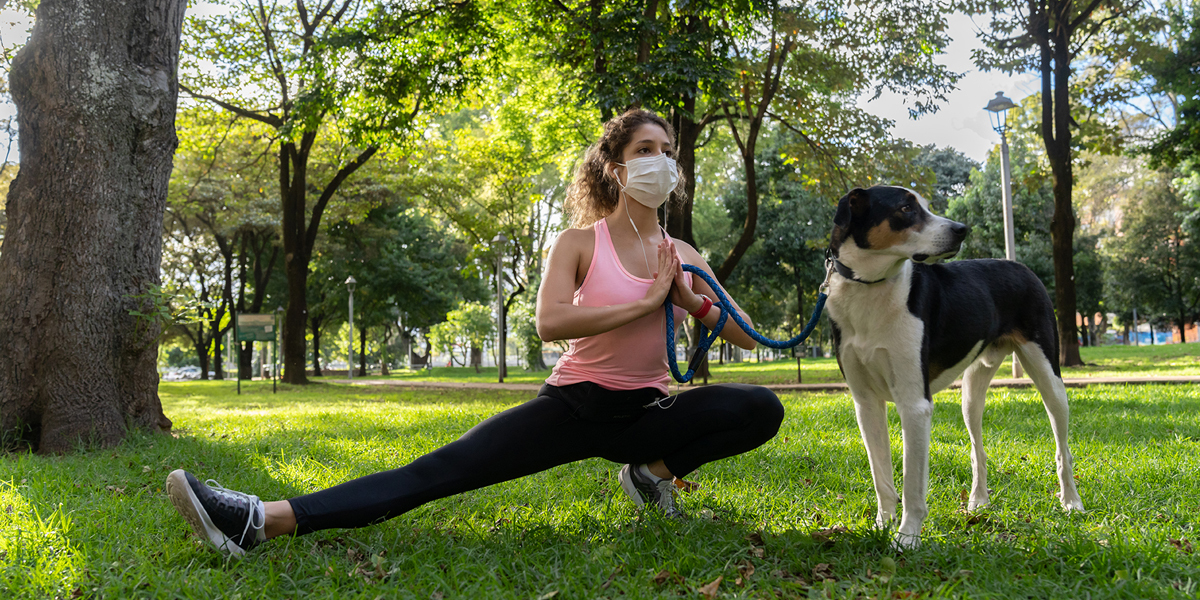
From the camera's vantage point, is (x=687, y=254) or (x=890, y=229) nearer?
(x=890, y=229)

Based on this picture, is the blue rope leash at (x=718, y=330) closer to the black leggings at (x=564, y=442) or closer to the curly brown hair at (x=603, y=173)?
the black leggings at (x=564, y=442)

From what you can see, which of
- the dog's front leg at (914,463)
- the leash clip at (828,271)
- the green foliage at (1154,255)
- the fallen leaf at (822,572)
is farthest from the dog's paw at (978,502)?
the green foliage at (1154,255)

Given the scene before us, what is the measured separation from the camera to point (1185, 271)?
1280 inches

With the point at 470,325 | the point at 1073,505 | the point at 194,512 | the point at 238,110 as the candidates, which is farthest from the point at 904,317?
the point at 470,325

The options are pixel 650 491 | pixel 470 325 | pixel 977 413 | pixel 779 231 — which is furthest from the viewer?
pixel 470 325

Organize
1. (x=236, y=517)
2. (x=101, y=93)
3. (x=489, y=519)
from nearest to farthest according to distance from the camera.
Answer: (x=236, y=517) → (x=489, y=519) → (x=101, y=93)

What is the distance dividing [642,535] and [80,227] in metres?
5.05

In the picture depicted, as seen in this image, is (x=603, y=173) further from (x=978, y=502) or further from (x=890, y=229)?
(x=978, y=502)

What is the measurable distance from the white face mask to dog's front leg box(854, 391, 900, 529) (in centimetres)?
126

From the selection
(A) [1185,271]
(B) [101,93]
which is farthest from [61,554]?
(A) [1185,271]

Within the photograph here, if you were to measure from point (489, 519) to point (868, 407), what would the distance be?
1832mm

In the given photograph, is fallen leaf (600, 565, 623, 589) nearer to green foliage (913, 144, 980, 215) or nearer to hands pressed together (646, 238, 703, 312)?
hands pressed together (646, 238, 703, 312)

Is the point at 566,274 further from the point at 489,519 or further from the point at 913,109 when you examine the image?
the point at 913,109

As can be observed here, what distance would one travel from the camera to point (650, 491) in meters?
3.35
